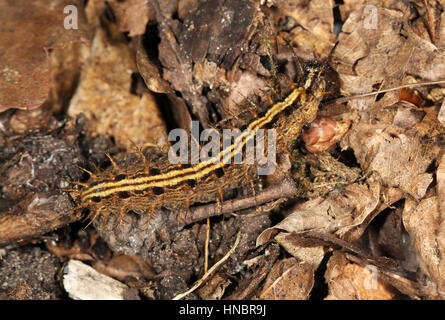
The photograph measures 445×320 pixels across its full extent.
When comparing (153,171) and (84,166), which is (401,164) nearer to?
(153,171)

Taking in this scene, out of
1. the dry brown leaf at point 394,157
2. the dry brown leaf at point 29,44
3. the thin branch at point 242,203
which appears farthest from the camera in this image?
the dry brown leaf at point 29,44

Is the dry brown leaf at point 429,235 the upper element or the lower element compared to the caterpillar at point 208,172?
lower

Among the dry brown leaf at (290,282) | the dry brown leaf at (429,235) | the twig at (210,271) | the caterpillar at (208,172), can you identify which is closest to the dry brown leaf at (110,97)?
the caterpillar at (208,172)

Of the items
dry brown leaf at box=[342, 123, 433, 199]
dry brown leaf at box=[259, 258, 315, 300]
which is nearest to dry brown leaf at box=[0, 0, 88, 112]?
dry brown leaf at box=[259, 258, 315, 300]

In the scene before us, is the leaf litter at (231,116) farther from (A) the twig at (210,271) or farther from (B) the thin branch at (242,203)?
(B) the thin branch at (242,203)

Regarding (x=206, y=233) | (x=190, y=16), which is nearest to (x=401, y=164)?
(x=206, y=233)
